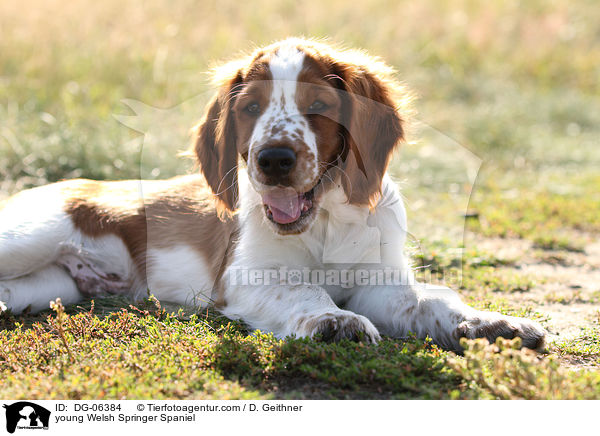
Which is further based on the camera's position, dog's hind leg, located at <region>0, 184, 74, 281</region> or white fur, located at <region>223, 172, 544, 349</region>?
dog's hind leg, located at <region>0, 184, 74, 281</region>

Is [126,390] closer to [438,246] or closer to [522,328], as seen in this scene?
[522,328]

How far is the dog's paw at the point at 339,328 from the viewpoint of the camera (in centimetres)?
326

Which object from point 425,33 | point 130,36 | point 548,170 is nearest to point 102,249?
point 548,170

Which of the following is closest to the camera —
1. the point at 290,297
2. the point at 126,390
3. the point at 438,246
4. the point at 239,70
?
the point at 126,390

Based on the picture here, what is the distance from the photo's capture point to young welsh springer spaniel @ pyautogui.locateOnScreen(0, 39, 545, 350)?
11.3ft

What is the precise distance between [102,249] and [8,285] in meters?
0.64

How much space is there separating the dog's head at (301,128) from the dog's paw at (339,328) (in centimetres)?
55

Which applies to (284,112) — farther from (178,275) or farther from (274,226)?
(178,275)

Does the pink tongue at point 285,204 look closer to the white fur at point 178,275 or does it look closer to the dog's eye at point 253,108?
the dog's eye at point 253,108

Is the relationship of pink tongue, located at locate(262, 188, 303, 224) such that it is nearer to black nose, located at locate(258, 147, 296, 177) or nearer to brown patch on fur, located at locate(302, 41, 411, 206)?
black nose, located at locate(258, 147, 296, 177)

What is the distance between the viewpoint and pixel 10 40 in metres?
10.4
